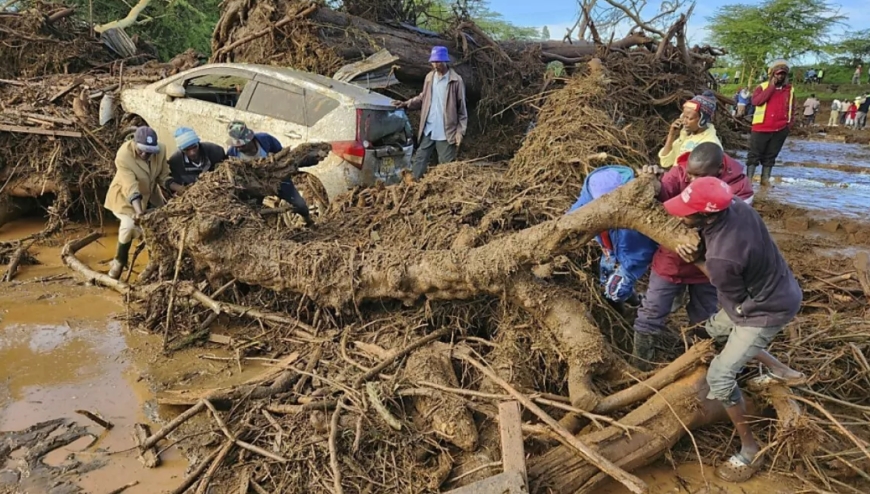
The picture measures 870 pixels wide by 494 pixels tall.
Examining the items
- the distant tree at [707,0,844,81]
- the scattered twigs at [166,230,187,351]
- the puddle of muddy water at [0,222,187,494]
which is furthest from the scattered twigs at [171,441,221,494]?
the distant tree at [707,0,844,81]

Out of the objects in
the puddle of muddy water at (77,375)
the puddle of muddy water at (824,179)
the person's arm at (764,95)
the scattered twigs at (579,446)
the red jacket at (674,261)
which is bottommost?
the puddle of muddy water at (77,375)

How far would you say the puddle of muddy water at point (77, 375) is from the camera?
3166mm

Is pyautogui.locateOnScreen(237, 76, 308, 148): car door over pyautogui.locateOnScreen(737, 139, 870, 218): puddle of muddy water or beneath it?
over

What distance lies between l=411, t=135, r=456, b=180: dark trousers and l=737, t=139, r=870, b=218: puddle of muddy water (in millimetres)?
5489

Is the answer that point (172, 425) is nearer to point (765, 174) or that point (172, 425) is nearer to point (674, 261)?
point (674, 261)

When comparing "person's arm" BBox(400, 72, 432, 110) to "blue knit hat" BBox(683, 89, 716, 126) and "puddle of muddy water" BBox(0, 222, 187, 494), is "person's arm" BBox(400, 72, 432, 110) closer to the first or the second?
"blue knit hat" BBox(683, 89, 716, 126)

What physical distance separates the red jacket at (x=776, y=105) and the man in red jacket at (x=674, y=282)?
5340 mm

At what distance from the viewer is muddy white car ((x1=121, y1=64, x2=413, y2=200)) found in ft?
20.4

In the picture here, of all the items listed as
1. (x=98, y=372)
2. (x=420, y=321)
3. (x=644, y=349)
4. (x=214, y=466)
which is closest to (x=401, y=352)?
(x=420, y=321)

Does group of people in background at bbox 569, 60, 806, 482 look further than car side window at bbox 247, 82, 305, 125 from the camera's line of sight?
No

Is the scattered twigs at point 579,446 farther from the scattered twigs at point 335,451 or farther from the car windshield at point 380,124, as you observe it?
the car windshield at point 380,124

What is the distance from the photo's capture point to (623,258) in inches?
150

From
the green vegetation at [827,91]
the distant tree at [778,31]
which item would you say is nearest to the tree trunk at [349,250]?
the green vegetation at [827,91]

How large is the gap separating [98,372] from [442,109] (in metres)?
4.80
